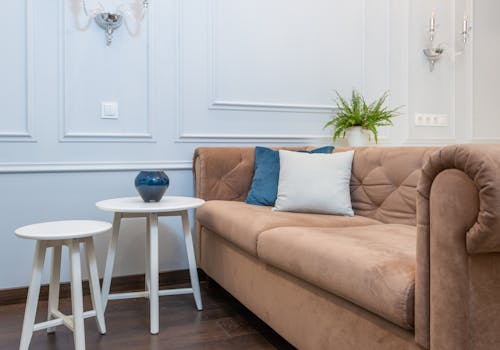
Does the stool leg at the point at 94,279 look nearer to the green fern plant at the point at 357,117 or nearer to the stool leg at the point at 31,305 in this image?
the stool leg at the point at 31,305

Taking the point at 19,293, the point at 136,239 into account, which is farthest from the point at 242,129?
the point at 19,293

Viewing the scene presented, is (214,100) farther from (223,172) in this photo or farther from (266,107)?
(223,172)

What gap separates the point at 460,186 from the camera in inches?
39.1

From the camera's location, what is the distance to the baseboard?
7.94 feet

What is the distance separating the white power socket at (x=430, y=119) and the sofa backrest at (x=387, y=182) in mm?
1336

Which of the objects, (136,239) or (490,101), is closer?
(136,239)

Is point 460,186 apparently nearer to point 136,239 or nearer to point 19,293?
point 136,239

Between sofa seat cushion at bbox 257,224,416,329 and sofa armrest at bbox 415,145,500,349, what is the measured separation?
3.0 inches

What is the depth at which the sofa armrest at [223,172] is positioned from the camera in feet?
8.64

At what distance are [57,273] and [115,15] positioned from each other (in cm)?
146

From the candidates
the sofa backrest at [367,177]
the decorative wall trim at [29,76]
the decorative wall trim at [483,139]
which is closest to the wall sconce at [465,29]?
the decorative wall trim at [483,139]

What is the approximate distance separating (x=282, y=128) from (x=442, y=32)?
5.36 feet

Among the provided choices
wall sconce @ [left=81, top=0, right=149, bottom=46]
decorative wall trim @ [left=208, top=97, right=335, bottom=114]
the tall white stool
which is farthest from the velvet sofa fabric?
wall sconce @ [left=81, top=0, right=149, bottom=46]

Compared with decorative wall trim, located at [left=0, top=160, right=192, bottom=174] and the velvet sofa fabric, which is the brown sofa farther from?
decorative wall trim, located at [left=0, top=160, right=192, bottom=174]
